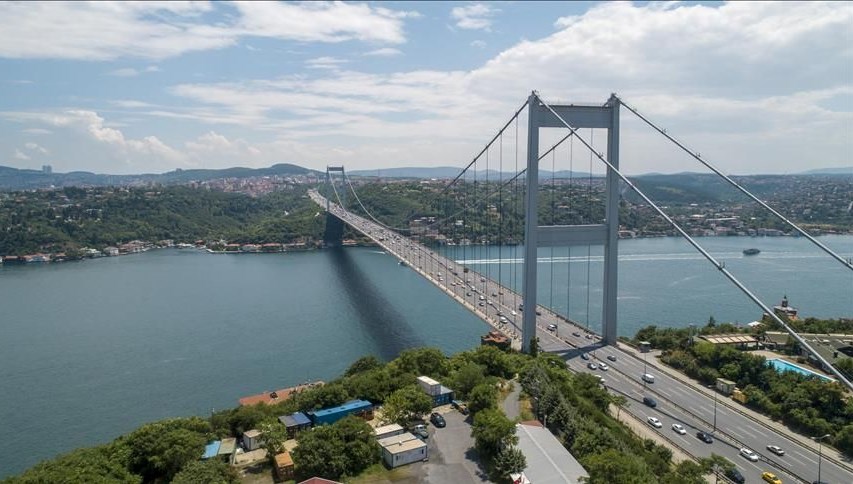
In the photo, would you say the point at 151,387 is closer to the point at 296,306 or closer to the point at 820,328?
the point at 296,306

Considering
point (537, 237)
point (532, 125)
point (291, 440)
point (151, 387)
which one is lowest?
point (151, 387)

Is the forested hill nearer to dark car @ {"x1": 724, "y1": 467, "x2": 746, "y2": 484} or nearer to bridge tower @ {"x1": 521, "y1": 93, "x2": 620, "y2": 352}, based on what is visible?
bridge tower @ {"x1": 521, "y1": 93, "x2": 620, "y2": 352}

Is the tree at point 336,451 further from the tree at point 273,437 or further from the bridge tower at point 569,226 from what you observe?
the bridge tower at point 569,226

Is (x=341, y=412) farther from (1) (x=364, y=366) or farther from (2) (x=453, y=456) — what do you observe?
(1) (x=364, y=366)

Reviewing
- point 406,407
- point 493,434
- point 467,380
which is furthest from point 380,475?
point 467,380

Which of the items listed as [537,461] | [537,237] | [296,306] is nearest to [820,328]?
[537,237]

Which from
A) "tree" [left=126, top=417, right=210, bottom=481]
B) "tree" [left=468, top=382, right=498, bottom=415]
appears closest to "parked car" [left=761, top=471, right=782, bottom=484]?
"tree" [left=468, top=382, right=498, bottom=415]
